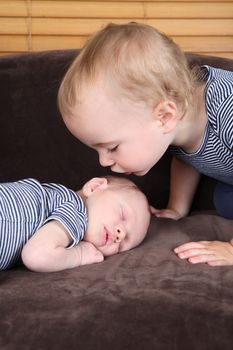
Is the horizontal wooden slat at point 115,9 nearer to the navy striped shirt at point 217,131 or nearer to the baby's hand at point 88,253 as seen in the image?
the navy striped shirt at point 217,131

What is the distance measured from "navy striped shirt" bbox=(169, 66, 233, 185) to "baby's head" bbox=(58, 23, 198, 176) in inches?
4.8

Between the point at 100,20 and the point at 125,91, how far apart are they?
1.06 meters

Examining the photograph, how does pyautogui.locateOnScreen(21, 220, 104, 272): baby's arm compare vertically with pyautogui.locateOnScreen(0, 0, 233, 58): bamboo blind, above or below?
below

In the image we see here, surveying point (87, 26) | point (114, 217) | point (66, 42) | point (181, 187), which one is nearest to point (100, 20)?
point (87, 26)

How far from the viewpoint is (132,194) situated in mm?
1441

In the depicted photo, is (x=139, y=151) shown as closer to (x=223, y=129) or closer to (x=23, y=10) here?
(x=223, y=129)

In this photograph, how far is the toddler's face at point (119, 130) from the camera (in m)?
1.28

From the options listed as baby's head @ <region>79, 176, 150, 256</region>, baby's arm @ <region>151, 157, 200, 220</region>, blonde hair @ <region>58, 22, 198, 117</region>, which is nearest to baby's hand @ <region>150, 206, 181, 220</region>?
baby's arm @ <region>151, 157, 200, 220</region>

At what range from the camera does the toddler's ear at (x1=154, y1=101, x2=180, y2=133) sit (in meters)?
1.33

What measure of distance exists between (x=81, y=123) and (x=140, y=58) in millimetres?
208

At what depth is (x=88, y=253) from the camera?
1.33 metres

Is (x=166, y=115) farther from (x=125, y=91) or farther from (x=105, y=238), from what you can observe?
(x=105, y=238)

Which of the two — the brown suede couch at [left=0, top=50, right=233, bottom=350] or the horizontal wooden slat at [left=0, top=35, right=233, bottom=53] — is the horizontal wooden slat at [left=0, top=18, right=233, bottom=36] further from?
the brown suede couch at [left=0, top=50, right=233, bottom=350]

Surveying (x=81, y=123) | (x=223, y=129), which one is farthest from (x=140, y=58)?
(x=223, y=129)
